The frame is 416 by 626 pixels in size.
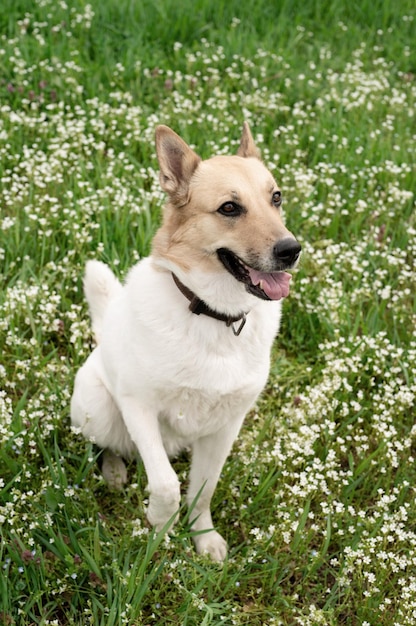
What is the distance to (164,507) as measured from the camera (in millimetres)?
3246

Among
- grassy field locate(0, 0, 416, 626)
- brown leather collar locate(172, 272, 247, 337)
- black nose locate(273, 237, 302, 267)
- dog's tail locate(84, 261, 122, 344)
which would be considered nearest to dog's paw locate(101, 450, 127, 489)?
grassy field locate(0, 0, 416, 626)

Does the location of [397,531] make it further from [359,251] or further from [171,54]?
[171,54]

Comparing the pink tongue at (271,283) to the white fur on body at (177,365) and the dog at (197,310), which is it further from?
the white fur on body at (177,365)

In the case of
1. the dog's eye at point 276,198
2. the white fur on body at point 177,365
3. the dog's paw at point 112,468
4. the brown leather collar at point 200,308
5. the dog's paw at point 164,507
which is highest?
the dog's eye at point 276,198

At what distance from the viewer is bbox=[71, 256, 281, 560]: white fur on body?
317 cm

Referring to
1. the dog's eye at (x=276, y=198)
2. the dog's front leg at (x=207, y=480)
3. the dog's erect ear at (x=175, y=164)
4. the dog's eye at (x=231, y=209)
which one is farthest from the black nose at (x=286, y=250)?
the dog's front leg at (x=207, y=480)

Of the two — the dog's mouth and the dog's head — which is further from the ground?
the dog's head

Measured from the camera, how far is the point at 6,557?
316 centimetres

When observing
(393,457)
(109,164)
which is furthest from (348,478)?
(109,164)

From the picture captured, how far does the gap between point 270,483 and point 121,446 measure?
2.53ft

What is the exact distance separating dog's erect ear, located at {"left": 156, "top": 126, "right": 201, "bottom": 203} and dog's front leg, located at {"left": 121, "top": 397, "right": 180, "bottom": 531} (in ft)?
3.05

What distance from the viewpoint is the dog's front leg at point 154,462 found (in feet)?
10.4

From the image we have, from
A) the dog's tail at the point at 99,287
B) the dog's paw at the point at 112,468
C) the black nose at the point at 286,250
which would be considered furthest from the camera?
the dog's tail at the point at 99,287

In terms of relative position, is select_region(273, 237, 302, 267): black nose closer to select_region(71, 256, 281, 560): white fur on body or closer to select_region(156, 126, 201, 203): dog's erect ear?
select_region(71, 256, 281, 560): white fur on body
